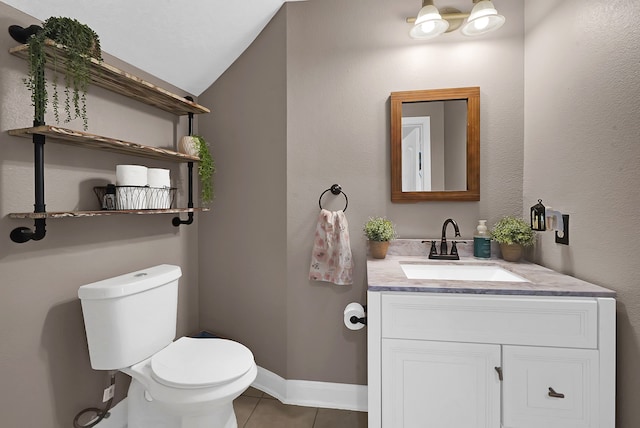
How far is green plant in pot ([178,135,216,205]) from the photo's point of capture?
→ 1.89 meters

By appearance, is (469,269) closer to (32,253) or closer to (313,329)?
(313,329)

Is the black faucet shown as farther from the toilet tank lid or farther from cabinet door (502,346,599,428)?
the toilet tank lid

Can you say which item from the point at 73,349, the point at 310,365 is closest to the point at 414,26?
the point at 310,365

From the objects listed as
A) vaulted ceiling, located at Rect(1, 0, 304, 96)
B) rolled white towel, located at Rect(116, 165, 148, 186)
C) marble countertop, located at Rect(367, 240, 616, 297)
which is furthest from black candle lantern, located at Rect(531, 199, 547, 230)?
rolled white towel, located at Rect(116, 165, 148, 186)

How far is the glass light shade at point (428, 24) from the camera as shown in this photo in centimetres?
165

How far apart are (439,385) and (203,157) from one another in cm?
166

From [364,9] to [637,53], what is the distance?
4.28ft

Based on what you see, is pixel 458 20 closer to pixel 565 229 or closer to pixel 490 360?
pixel 565 229

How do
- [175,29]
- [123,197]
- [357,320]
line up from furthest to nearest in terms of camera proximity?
[175,29]
[357,320]
[123,197]

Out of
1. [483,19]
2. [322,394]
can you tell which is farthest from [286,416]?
[483,19]

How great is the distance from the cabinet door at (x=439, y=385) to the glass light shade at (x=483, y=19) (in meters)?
1.51

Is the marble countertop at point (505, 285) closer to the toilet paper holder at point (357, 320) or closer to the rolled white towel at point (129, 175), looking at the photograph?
the toilet paper holder at point (357, 320)

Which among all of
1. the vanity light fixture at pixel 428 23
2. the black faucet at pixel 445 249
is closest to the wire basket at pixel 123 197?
the black faucet at pixel 445 249

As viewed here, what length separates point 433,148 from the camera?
72.4 inches
